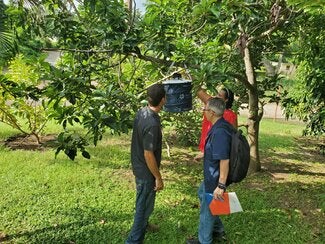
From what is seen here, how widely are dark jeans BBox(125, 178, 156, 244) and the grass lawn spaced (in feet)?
1.34

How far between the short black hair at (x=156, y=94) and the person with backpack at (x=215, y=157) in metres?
0.45

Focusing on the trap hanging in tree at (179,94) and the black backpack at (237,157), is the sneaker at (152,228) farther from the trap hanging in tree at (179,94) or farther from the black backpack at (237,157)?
the trap hanging in tree at (179,94)

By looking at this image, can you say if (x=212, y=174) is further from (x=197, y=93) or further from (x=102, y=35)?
(x=102, y=35)

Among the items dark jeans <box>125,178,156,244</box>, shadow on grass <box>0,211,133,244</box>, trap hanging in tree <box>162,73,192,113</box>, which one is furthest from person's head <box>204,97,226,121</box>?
shadow on grass <box>0,211,133,244</box>

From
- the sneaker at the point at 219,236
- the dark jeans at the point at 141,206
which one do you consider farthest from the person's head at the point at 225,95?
the sneaker at the point at 219,236

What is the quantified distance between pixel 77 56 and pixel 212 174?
1.91 m

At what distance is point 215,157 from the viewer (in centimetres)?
325

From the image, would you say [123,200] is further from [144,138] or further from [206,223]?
[144,138]

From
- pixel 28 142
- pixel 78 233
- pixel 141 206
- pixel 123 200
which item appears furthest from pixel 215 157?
pixel 28 142

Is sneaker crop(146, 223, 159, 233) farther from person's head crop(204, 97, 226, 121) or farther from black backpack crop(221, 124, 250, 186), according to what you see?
person's head crop(204, 97, 226, 121)

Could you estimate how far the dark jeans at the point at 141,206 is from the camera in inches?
137

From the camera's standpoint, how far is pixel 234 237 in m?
4.11

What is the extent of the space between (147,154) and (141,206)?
58 cm

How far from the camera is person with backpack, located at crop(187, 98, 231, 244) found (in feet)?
10.7
